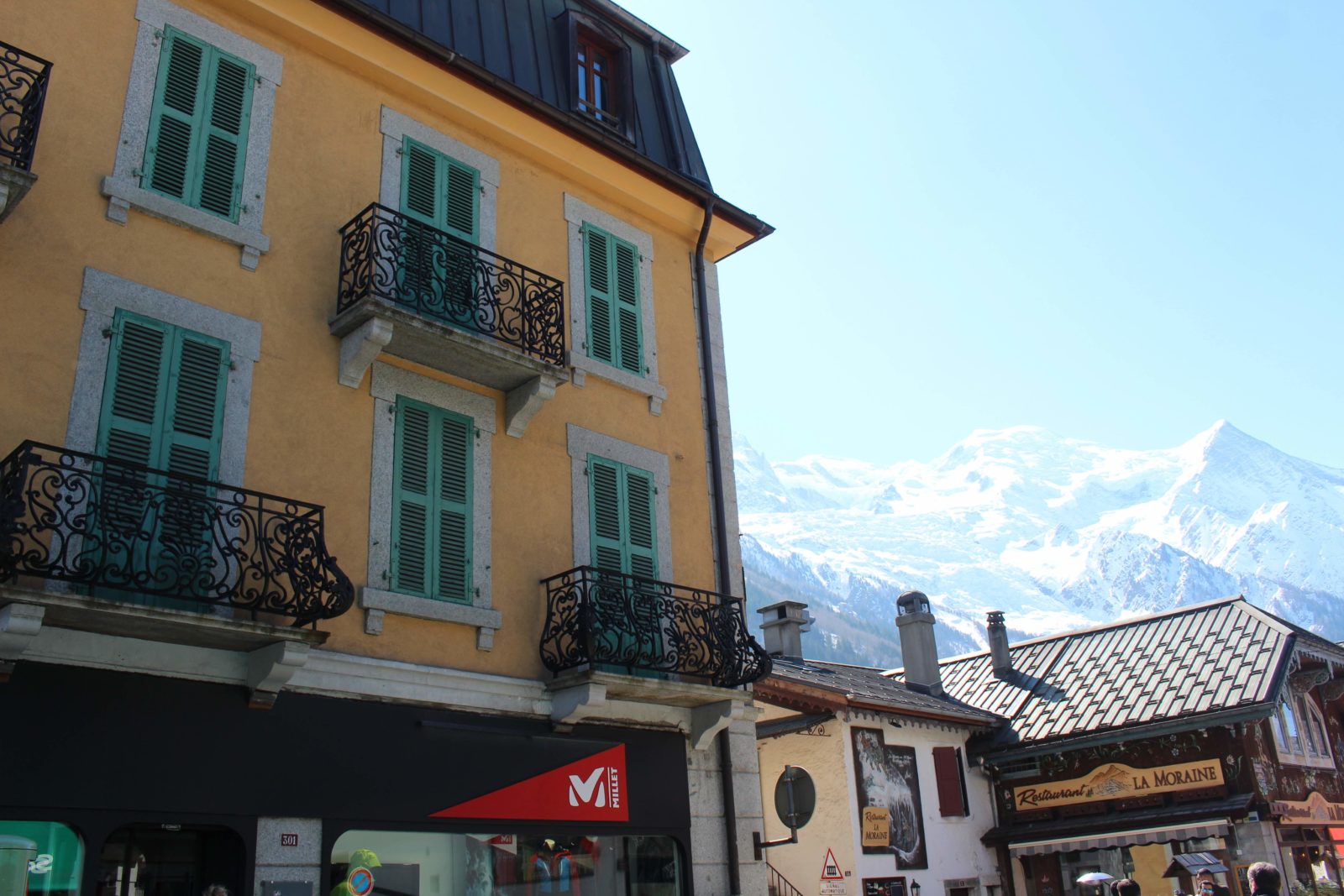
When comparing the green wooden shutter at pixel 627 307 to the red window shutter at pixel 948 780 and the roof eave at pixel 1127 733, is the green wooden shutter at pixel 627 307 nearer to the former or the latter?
the red window shutter at pixel 948 780

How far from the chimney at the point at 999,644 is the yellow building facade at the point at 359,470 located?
632 inches

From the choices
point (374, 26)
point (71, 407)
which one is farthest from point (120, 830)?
point (374, 26)

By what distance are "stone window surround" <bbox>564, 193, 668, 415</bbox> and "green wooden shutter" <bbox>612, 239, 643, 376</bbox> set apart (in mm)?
81

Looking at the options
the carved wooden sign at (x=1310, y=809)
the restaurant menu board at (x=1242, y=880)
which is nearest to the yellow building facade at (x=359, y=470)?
the restaurant menu board at (x=1242, y=880)

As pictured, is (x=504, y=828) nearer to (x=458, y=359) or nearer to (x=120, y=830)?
(x=120, y=830)

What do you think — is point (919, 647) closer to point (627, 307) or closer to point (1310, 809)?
point (1310, 809)

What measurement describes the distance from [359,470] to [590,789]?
12.7 ft

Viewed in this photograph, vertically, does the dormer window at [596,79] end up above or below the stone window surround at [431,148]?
above

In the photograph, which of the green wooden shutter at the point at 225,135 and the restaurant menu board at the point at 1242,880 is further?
the restaurant menu board at the point at 1242,880

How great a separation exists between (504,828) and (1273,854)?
1630 cm

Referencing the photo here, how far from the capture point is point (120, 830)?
8.87m

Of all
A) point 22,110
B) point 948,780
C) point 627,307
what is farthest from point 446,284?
point 948,780

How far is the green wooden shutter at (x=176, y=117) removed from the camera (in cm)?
1053

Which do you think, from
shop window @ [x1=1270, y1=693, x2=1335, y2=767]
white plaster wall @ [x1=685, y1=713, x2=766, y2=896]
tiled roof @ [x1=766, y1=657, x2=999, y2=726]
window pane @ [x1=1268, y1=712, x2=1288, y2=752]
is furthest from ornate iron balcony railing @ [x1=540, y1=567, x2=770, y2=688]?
window pane @ [x1=1268, y1=712, x2=1288, y2=752]
